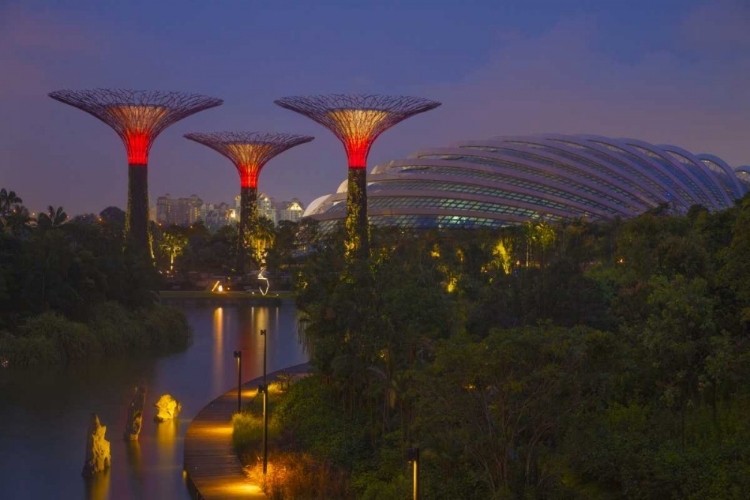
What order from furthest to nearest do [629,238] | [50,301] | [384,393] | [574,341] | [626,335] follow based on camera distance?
1. [50,301]
2. [629,238]
3. [384,393]
4. [626,335]
5. [574,341]

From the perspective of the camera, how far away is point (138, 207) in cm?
6397

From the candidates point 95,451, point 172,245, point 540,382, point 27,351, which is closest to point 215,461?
point 95,451

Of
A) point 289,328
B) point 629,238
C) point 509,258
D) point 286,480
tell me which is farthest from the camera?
point 509,258

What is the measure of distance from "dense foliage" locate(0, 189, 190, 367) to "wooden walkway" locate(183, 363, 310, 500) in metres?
12.9

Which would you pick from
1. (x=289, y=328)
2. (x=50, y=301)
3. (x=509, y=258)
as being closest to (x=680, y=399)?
(x=50, y=301)

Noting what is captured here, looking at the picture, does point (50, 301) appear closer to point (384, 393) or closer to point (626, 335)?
point (384, 393)

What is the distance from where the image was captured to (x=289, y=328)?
178 ft

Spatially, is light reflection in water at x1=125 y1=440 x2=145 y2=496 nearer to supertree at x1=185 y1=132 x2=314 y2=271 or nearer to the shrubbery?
the shrubbery

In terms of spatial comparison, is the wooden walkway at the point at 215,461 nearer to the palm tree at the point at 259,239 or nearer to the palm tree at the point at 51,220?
the palm tree at the point at 51,220

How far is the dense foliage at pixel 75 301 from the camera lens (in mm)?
39344

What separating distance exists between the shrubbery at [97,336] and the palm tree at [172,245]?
46.2 m

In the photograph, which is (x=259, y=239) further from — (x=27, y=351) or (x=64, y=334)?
(x=27, y=351)

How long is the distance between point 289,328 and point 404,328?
31.6m

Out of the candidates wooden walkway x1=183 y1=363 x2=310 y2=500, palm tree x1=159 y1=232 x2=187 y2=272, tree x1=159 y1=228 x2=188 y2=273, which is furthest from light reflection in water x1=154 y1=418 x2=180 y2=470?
palm tree x1=159 y1=232 x2=187 y2=272
